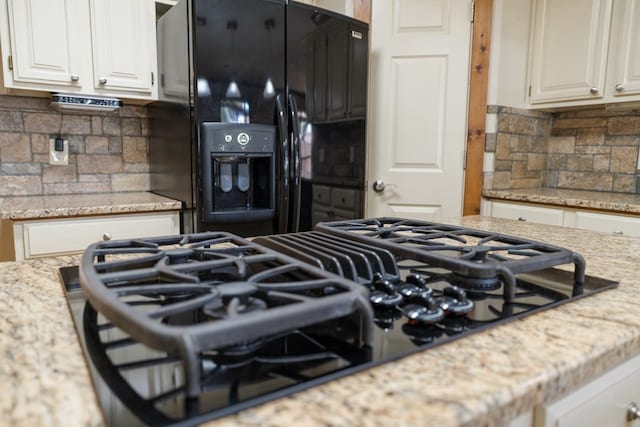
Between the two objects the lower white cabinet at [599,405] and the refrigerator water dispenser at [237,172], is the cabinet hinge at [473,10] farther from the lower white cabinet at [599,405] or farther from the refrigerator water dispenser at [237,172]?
the lower white cabinet at [599,405]

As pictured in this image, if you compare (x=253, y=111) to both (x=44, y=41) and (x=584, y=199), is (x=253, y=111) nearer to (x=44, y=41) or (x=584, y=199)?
(x=44, y=41)

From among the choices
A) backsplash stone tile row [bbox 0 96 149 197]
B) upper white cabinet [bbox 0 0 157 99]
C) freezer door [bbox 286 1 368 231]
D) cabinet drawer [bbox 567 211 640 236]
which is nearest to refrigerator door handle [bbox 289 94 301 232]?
freezer door [bbox 286 1 368 231]

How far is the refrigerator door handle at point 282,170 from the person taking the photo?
2070 millimetres

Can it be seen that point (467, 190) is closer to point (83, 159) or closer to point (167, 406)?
point (83, 159)

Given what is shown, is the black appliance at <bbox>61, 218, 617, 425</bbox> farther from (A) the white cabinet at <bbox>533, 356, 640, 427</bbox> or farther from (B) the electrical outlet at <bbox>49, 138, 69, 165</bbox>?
(B) the electrical outlet at <bbox>49, 138, 69, 165</bbox>

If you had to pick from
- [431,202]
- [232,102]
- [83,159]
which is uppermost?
[232,102]

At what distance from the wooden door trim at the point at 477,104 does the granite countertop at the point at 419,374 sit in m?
Result: 2.20

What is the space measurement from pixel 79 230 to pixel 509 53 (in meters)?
2.75

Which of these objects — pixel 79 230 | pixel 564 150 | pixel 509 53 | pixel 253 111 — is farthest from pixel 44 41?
pixel 564 150

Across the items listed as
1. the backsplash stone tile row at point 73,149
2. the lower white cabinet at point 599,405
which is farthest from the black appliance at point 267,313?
the backsplash stone tile row at point 73,149

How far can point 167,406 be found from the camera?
38 centimetres

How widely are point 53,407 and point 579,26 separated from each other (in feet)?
10.5

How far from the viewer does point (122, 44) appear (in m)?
2.13

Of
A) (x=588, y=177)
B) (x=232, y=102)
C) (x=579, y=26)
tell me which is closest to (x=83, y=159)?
(x=232, y=102)
